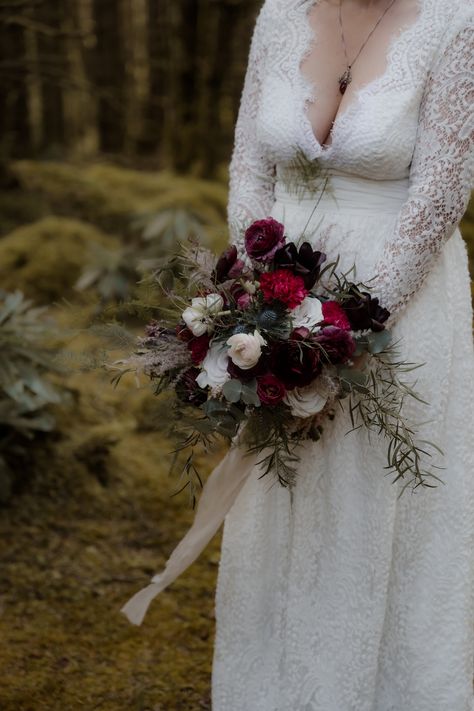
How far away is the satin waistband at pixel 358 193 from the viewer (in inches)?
78.0

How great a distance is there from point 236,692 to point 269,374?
3.26ft

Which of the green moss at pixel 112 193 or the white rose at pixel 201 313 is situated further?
the green moss at pixel 112 193

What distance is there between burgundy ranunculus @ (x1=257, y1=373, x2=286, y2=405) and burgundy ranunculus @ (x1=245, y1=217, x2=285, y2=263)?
26 cm

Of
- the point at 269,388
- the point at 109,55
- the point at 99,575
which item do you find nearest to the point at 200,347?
the point at 269,388

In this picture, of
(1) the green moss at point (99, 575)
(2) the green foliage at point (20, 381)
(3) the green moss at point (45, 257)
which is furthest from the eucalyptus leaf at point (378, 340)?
(3) the green moss at point (45, 257)

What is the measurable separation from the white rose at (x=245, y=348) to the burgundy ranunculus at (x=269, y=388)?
0.16 feet

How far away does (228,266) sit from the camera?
1835 millimetres

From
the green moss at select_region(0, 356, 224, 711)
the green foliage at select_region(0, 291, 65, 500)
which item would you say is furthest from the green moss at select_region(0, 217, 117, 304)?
the green foliage at select_region(0, 291, 65, 500)

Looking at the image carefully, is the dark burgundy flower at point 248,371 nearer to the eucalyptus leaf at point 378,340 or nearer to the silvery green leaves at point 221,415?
the silvery green leaves at point 221,415

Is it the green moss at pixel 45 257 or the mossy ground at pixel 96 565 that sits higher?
the mossy ground at pixel 96 565

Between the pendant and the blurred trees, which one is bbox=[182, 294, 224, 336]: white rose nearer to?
the pendant

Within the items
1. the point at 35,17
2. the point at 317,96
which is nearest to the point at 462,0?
the point at 317,96

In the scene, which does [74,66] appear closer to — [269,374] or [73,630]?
[73,630]

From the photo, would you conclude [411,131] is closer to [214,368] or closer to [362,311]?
[362,311]
